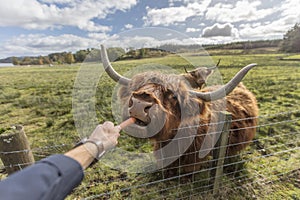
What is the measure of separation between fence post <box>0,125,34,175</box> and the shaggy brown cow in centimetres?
118

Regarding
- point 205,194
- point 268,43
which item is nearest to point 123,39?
point 205,194

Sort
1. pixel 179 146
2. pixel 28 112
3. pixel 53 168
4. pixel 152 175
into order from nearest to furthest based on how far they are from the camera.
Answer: pixel 53 168
pixel 179 146
pixel 152 175
pixel 28 112

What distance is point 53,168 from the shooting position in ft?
2.56

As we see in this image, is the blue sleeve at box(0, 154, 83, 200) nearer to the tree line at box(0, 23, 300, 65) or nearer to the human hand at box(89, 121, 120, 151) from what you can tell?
the human hand at box(89, 121, 120, 151)

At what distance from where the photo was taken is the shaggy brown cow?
2.25 meters

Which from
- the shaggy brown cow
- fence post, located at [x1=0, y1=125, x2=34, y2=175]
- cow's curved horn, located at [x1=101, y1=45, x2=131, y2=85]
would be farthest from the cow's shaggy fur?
fence post, located at [x1=0, y1=125, x2=34, y2=175]

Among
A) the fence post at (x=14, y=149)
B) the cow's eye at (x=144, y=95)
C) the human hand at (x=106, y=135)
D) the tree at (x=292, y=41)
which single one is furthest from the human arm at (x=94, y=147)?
the tree at (x=292, y=41)

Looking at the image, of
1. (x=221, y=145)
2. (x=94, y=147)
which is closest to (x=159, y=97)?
(x=221, y=145)

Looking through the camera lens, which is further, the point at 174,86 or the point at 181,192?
the point at 181,192

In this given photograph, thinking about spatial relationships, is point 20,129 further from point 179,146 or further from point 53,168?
point 179,146

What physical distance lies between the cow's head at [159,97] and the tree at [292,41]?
53934mm

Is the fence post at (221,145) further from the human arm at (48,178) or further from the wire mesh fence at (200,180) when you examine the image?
the human arm at (48,178)

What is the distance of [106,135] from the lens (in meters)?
1.27

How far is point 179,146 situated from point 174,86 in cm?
106
